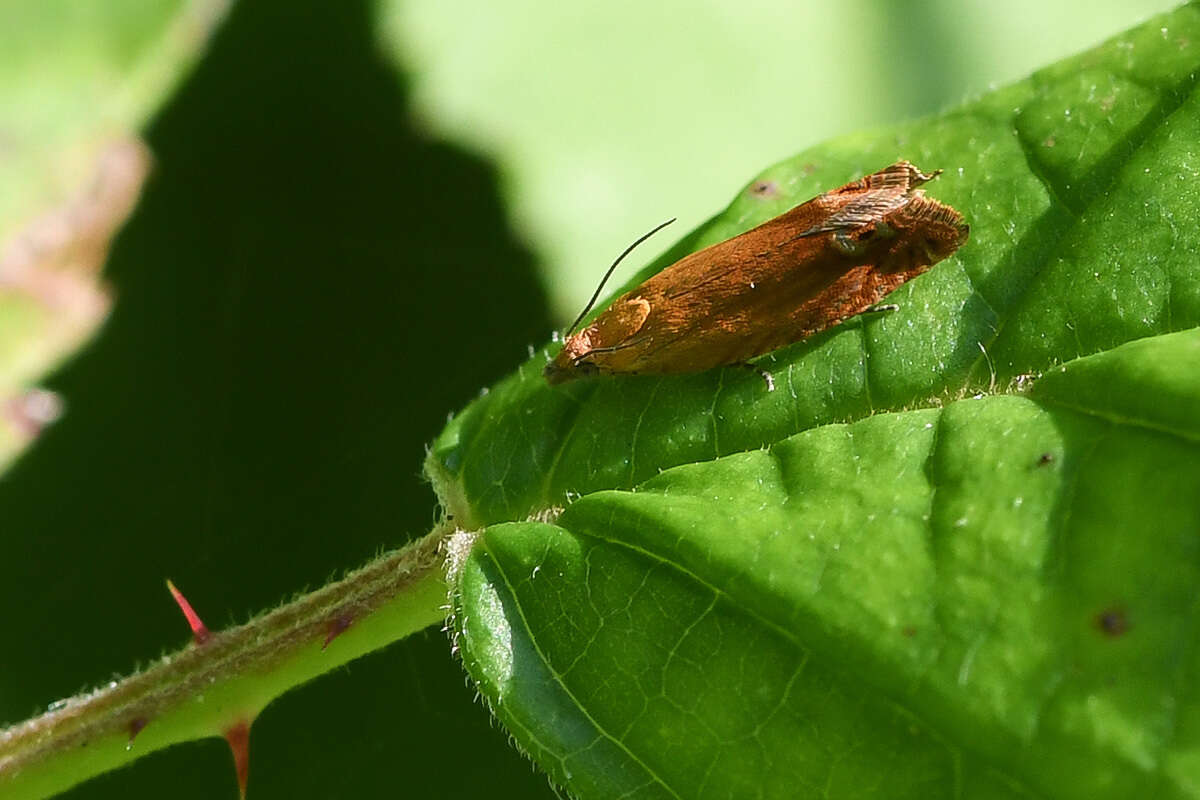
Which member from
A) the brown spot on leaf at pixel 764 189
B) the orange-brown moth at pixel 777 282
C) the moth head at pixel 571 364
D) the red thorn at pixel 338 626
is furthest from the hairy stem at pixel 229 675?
the brown spot on leaf at pixel 764 189

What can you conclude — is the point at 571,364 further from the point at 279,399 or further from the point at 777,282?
the point at 279,399

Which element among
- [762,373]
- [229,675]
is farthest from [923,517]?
[229,675]

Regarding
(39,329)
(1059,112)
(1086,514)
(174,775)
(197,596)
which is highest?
(39,329)

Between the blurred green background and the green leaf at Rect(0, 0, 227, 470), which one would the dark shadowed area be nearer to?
the blurred green background

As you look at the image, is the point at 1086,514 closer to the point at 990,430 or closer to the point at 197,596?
the point at 990,430

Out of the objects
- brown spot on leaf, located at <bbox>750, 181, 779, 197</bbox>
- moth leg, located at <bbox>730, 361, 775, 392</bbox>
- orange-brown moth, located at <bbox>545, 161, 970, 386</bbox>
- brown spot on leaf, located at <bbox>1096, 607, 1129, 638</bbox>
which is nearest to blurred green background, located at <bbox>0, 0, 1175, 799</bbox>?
orange-brown moth, located at <bbox>545, 161, 970, 386</bbox>

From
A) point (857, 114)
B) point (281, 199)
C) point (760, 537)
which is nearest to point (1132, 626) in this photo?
point (760, 537)
